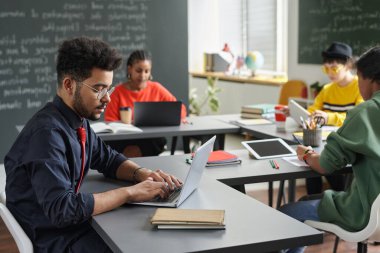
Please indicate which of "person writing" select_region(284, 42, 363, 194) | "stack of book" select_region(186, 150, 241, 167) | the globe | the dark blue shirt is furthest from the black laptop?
the globe

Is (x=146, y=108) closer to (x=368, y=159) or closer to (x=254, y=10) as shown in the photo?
(x=368, y=159)

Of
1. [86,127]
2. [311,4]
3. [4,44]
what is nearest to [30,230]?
[86,127]

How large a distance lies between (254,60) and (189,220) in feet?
17.7

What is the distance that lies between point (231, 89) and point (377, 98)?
523 centimetres

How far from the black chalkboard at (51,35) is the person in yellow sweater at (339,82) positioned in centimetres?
221

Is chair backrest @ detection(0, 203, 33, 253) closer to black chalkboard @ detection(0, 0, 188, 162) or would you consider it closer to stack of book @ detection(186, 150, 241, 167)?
stack of book @ detection(186, 150, 241, 167)

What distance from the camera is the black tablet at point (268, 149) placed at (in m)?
2.76

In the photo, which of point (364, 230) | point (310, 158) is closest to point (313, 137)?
point (310, 158)

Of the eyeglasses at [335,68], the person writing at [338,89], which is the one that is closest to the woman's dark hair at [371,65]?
the person writing at [338,89]

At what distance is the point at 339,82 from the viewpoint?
3.88 meters

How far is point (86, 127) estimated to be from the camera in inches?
87.9

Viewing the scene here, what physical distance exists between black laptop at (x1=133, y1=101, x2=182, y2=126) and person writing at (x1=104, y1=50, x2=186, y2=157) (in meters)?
0.20

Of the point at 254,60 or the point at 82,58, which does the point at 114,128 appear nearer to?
the point at 82,58

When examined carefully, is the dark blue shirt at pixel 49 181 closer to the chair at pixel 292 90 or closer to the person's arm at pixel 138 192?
the person's arm at pixel 138 192
